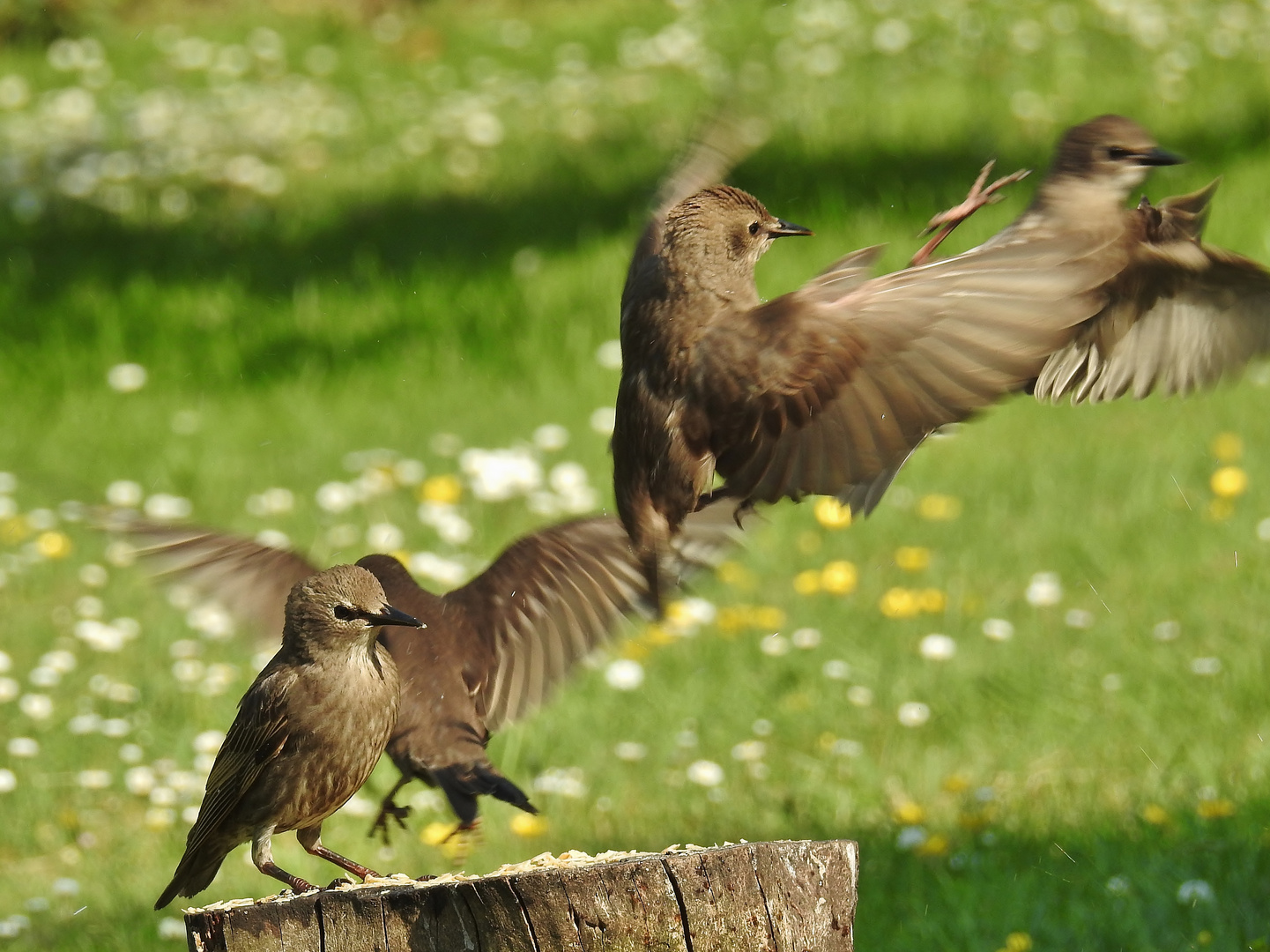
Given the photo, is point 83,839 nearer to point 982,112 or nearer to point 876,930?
point 876,930

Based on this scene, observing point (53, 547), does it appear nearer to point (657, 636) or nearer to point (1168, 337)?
point (657, 636)

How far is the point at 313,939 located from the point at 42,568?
4.96 metres

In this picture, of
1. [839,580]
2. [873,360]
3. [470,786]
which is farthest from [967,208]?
[839,580]

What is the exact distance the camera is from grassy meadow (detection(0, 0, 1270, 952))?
539cm

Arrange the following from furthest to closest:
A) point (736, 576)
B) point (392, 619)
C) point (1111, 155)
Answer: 1. point (736, 576)
2. point (1111, 155)
3. point (392, 619)

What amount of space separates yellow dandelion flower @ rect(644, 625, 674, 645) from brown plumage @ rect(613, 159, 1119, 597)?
10.3 ft

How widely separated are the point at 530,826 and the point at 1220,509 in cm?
390

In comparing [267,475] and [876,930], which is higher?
[876,930]

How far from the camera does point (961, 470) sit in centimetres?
880

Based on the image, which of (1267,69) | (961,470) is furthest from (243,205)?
(1267,69)

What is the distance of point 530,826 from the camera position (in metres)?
5.43

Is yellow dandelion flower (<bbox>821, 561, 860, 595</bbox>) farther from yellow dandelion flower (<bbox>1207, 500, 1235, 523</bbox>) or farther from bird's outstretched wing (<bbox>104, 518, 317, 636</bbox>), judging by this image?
bird's outstretched wing (<bbox>104, 518, 317, 636</bbox>)

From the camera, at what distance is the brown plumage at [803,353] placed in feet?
10.8

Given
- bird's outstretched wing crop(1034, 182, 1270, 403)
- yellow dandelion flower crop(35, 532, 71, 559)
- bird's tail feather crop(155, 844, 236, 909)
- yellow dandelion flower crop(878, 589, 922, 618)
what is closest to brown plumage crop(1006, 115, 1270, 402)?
bird's outstretched wing crop(1034, 182, 1270, 403)
